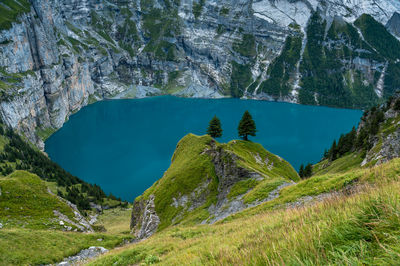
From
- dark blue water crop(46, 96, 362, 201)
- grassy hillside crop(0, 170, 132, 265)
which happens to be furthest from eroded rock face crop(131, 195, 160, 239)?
dark blue water crop(46, 96, 362, 201)

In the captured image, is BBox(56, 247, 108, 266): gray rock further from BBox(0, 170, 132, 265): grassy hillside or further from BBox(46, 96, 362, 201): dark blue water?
BBox(46, 96, 362, 201): dark blue water

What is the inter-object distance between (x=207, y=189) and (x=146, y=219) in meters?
9.49

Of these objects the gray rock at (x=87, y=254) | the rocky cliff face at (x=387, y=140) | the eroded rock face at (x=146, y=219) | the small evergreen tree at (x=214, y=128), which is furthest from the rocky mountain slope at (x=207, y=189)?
the rocky cliff face at (x=387, y=140)

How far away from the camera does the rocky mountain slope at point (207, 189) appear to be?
79.6ft

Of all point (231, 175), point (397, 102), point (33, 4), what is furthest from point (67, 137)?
point (397, 102)

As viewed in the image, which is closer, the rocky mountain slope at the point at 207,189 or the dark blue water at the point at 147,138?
the rocky mountain slope at the point at 207,189

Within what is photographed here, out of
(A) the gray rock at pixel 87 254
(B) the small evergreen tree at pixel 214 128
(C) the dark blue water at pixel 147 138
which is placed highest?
(C) the dark blue water at pixel 147 138

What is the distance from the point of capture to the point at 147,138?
133 meters

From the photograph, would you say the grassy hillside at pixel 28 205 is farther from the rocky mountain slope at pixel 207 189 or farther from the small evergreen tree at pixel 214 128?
the small evergreen tree at pixel 214 128

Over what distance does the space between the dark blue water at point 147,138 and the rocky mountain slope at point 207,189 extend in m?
50.6

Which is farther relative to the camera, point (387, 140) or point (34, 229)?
point (387, 140)

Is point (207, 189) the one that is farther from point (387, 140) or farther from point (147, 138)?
point (147, 138)

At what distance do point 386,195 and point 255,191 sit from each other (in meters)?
21.2

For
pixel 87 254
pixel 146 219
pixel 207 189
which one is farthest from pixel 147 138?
pixel 87 254
